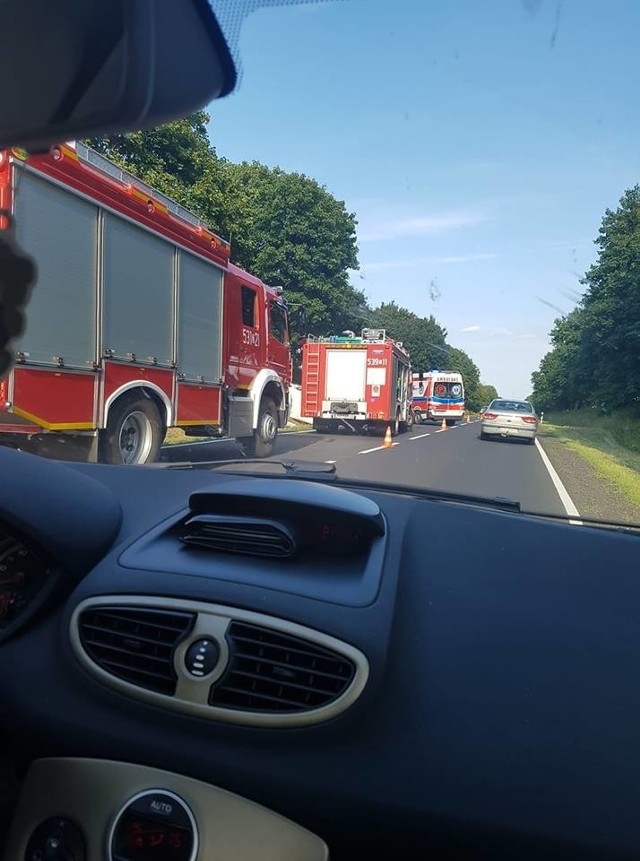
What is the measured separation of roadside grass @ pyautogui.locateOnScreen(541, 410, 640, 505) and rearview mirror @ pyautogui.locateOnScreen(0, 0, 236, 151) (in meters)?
6.10

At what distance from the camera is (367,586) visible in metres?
2.00

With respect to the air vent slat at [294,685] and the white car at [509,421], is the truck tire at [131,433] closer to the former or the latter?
the white car at [509,421]

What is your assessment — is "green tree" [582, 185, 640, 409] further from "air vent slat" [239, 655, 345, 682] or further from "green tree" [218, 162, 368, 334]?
"air vent slat" [239, 655, 345, 682]

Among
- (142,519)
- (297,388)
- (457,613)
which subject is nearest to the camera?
(457,613)

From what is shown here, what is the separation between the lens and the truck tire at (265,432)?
11.2 meters

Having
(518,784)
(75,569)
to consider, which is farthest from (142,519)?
(518,784)

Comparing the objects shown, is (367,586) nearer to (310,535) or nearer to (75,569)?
(310,535)

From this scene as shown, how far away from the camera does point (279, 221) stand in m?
6.28

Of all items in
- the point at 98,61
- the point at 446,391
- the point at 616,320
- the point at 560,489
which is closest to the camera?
the point at 98,61

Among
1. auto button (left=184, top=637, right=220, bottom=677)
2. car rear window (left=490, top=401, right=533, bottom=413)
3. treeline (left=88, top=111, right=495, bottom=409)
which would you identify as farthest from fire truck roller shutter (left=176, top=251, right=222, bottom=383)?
auto button (left=184, top=637, right=220, bottom=677)

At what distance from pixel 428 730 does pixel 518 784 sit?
0.71 feet

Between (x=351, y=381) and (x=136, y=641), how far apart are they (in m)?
11.0

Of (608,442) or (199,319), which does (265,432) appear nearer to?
(199,319)

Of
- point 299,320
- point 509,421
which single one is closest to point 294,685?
point 299,320
